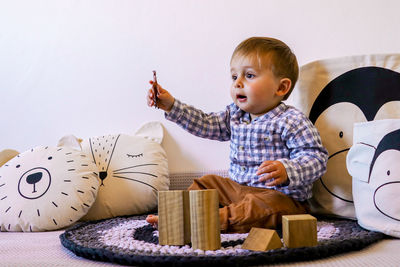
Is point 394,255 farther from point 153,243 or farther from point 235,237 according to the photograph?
point 153,243

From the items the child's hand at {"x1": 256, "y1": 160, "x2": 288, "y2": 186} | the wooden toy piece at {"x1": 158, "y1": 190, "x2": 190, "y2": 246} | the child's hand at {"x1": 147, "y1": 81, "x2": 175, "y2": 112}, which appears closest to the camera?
the wooden toy piece at {"x1": 158, "y1": 190, "x2": 190, "y2": 246}

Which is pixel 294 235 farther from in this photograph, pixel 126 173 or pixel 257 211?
pixel 126 173

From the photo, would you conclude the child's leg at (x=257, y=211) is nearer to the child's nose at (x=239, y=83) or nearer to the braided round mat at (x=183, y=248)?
the braided round mat at (x=183, y=248)

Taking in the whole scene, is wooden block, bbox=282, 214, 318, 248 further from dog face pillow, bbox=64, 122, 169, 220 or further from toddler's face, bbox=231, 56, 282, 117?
dog face pillow, bbox=64, 122, 169, 220

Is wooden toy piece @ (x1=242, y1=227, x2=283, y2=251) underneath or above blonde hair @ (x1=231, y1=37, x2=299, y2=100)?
underneath

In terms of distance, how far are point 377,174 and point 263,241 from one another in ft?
→ 1.03

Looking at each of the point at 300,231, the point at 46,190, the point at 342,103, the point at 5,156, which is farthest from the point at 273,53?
the point at 5,156

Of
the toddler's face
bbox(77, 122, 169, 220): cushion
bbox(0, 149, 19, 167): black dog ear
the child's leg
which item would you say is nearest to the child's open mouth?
the toddler's face

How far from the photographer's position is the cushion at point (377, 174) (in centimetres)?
86

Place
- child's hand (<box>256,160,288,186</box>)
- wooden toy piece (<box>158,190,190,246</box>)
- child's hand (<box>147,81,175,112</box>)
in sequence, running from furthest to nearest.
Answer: child's hand (<box>147,81,175,112</box>), child's hand (<box>256,160,288,186</box>), wooden toy piece (<box>158,190,190,246</box>)

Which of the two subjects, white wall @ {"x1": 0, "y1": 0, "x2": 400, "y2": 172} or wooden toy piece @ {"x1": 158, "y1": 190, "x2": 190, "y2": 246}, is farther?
white wall @ {"x1": 0, "y1": 0, "x2": 400, "y2": 172}

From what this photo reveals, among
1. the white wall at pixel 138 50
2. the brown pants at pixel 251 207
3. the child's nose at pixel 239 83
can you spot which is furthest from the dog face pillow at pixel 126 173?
the child's nose at pixel 239 83

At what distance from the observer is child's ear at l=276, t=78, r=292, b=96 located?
1.10 metres

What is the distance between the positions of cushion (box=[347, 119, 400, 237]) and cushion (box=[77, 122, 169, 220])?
0.56 meters
